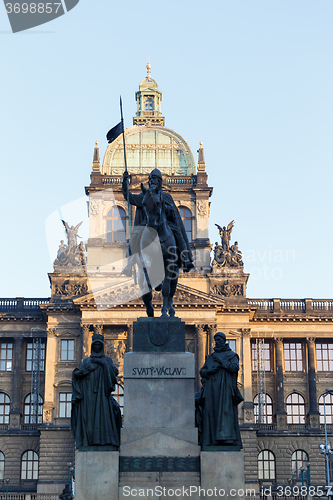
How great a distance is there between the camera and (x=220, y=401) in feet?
51.2

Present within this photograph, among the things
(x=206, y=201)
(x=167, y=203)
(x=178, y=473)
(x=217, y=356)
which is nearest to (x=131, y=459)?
(x=178, y=473)

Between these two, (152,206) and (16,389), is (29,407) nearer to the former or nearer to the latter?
(16,389)

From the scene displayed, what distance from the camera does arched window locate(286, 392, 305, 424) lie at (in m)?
68.5

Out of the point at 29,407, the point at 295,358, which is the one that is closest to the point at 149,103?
the point at 295,358

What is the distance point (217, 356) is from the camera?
15.9 m

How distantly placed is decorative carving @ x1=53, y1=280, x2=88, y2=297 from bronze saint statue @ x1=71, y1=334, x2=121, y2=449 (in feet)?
168

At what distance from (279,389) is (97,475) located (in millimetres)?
53876

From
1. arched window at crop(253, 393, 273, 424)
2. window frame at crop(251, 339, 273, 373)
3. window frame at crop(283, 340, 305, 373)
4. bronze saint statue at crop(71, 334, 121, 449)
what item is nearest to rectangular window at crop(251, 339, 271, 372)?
window frame at crop(251, 339, 273, 373)

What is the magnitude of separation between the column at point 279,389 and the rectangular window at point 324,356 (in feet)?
11.5

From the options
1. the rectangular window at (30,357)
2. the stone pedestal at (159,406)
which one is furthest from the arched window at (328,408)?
the stone pedestal at (159,406)

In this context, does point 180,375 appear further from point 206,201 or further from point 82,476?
point 206,201

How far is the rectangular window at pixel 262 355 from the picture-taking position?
69.1 m

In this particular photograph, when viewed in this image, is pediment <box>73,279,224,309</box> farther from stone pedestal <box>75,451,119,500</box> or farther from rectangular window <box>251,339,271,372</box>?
stone pedestal <box>75,451,119,500</box>

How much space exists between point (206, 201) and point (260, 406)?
17661 millimetres
